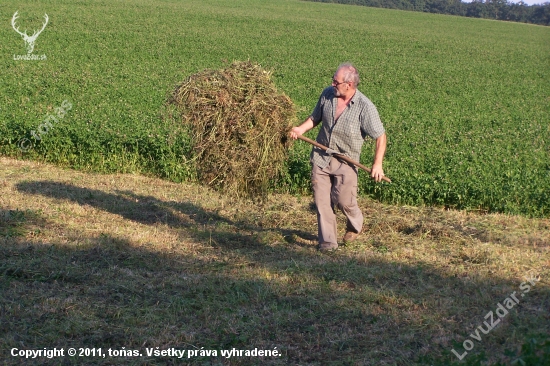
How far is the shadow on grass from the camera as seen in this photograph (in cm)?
470

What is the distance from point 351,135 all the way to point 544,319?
106 inches

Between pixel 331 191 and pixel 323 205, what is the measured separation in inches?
7.9

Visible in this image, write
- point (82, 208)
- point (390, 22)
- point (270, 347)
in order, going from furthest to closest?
point (390, 22) < point (82, 208) < point (270, 347)

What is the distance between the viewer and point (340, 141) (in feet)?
22.7

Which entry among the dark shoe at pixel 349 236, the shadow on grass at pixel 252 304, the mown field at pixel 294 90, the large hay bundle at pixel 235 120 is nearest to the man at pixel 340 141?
the dark shoe at pixel 349 236

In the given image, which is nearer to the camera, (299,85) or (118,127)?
(118,127)

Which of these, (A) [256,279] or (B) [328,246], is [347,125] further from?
(A) [256,279]

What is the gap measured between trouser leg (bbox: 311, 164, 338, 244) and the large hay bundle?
60 centimetres

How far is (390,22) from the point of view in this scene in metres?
51.5

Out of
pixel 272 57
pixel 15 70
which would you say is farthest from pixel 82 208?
pixel 272 57

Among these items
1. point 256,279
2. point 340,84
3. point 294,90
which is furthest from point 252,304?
point 294,90

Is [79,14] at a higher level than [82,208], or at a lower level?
higher

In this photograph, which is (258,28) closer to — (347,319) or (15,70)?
(15,70)

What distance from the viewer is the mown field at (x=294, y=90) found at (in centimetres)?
981
